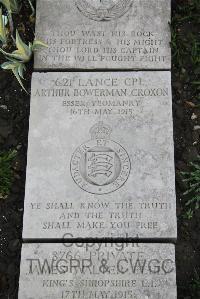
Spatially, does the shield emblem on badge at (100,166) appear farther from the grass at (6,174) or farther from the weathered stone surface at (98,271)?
the grass at (6,174)

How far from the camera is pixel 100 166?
4523mm

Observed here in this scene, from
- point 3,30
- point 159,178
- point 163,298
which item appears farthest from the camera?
point 3,30

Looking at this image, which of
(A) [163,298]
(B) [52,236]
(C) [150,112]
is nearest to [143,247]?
(A) [163,298]

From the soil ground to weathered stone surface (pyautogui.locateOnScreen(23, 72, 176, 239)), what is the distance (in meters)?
0.29

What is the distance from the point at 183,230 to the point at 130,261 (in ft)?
2.08

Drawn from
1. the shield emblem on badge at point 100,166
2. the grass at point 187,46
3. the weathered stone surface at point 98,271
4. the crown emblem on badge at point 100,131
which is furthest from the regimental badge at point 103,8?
the weathered stone surface at point 98,271

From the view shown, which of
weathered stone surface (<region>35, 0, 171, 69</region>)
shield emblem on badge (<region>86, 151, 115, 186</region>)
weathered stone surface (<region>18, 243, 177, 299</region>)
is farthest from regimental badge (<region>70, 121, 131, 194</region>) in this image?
weathered stone surface (<region>35, 0, 171, 69</region>)

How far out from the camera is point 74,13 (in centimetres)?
505

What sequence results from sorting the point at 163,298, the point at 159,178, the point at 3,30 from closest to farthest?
the point at 163,298, the point at 159,178, the point at 3,30

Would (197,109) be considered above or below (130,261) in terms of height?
above

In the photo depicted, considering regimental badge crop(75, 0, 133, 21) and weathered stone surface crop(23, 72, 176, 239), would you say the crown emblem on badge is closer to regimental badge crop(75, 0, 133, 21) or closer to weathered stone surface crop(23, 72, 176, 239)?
weathered stone surface crop(23, 72, 176, 239)

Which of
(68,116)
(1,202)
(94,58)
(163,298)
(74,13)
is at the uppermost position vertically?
(74,13)

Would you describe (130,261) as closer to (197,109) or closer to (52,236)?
(52,236)

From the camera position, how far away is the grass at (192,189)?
4684 mm
